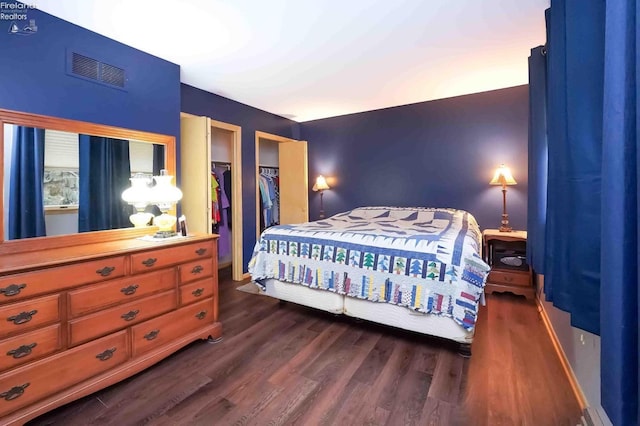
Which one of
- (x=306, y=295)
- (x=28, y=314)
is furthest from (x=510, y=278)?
(x=28, y=314)

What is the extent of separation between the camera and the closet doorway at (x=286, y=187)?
4547 millimetres

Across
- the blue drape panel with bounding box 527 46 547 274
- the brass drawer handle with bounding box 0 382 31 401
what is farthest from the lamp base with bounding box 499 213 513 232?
the brass drawer handle with bounding box 0 382 31 401

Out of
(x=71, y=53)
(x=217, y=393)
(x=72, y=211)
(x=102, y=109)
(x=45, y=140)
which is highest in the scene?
(x=71, y=53)

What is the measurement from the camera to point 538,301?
279 cm

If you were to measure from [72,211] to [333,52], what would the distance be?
7.61 ft

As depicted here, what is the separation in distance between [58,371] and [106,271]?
0.52m

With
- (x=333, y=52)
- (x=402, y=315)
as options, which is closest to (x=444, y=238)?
(x=402, y=315)

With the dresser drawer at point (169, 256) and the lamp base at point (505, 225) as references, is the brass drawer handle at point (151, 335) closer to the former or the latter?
the dresser drawer at point (169, 256)

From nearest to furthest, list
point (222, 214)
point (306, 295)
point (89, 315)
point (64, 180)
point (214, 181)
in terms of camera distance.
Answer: point (89, 315), point (64, 180), point (306, 295), point (214, 181), point (222, 214)

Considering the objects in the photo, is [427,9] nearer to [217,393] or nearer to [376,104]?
[376,104]

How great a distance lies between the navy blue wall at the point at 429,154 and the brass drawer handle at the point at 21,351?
12.5ft

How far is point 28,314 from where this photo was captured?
1382mm

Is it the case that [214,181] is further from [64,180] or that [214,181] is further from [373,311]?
[373,311]

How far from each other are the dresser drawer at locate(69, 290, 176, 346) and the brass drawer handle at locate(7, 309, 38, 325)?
0.17 m
